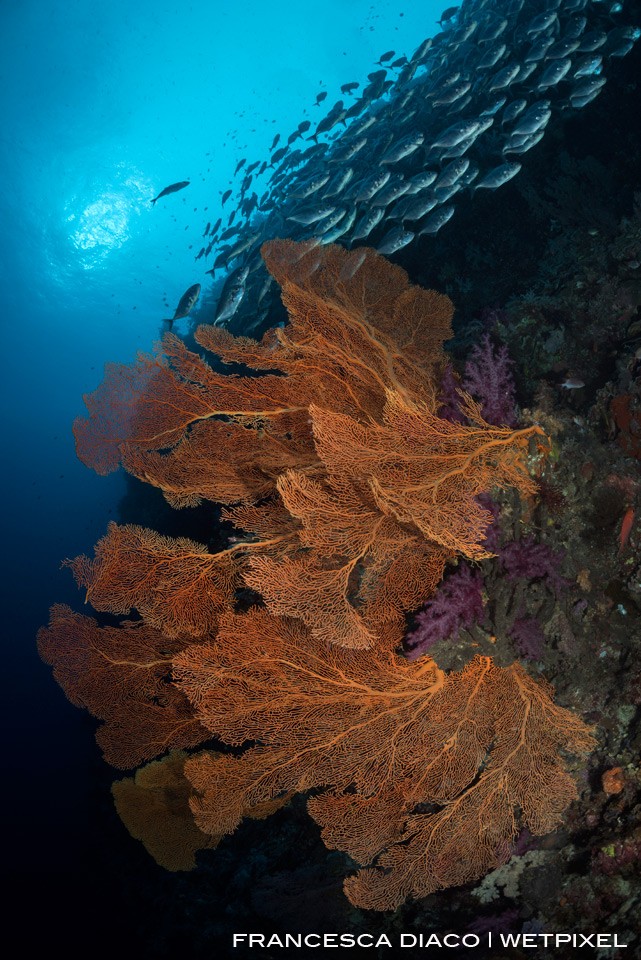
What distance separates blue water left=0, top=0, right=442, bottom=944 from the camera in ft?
96.9

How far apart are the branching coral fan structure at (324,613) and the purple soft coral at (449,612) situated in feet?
0.40

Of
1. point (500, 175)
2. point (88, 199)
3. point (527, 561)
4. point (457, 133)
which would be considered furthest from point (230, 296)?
point (88, 199)

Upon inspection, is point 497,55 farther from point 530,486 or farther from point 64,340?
point 64,340

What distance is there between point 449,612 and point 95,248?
55.3 m

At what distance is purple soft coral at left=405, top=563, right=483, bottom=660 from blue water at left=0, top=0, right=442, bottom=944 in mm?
13526

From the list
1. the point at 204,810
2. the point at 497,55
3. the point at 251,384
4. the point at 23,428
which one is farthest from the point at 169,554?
the point at 23,428

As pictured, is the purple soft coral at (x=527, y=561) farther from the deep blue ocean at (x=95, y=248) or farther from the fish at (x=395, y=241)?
the fish at (x=395, y=241)

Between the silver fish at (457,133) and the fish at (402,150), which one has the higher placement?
the fish at (402,150)

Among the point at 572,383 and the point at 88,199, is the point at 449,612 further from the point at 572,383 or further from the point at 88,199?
the point at 88,199

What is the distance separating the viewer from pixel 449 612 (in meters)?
3.12

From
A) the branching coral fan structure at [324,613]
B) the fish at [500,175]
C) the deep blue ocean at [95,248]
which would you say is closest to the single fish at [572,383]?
the deep blue ocean at [95,248]

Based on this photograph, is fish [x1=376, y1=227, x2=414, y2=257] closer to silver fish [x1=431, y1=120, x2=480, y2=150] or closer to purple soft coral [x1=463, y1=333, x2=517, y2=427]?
silver fish [x1=431, y1=120, x2=480, y2=150]

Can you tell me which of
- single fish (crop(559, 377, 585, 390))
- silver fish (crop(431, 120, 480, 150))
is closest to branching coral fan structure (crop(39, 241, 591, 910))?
single fish (crop(559, 377, 585, 390))

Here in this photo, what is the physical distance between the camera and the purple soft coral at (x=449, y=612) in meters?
3.11
